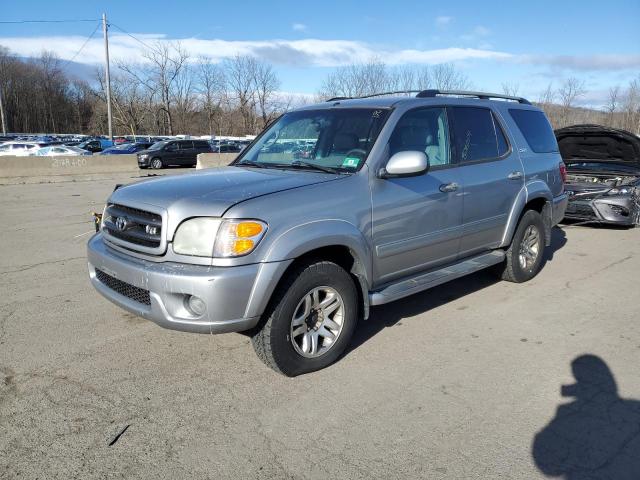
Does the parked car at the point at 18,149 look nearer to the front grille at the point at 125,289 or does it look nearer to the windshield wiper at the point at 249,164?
the windshield wiper at the point at 249,164

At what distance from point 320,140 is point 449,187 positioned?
1.18m

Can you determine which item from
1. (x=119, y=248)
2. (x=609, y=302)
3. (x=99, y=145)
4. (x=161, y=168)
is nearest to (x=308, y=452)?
(x=119, y=248)

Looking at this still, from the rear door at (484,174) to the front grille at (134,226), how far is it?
2.69 metres

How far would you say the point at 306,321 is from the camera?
3582mm

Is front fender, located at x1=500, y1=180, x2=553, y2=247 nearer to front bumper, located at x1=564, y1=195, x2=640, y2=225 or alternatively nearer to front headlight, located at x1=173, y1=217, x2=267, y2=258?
front headlight, located at x1=173, y1=217, x2=267, y2=258

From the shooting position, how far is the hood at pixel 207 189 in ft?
10.5

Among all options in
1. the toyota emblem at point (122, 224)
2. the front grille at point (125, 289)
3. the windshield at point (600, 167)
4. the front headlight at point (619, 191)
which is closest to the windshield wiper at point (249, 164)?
the toyota emblem at point (122, 224)

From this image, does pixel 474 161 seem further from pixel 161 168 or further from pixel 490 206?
pixel 161 168

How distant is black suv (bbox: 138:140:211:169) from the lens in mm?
27266

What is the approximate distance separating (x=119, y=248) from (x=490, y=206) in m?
3.37

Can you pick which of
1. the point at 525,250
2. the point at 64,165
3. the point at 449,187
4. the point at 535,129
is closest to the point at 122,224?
the point at 449,187

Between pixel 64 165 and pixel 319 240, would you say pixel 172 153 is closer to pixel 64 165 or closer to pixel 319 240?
pixel 64 165

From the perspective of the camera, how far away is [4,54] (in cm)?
9450

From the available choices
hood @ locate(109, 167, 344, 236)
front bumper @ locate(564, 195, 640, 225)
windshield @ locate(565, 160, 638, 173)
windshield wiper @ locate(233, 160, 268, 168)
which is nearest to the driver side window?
hood @ locate(109, 167, 344, 236)
